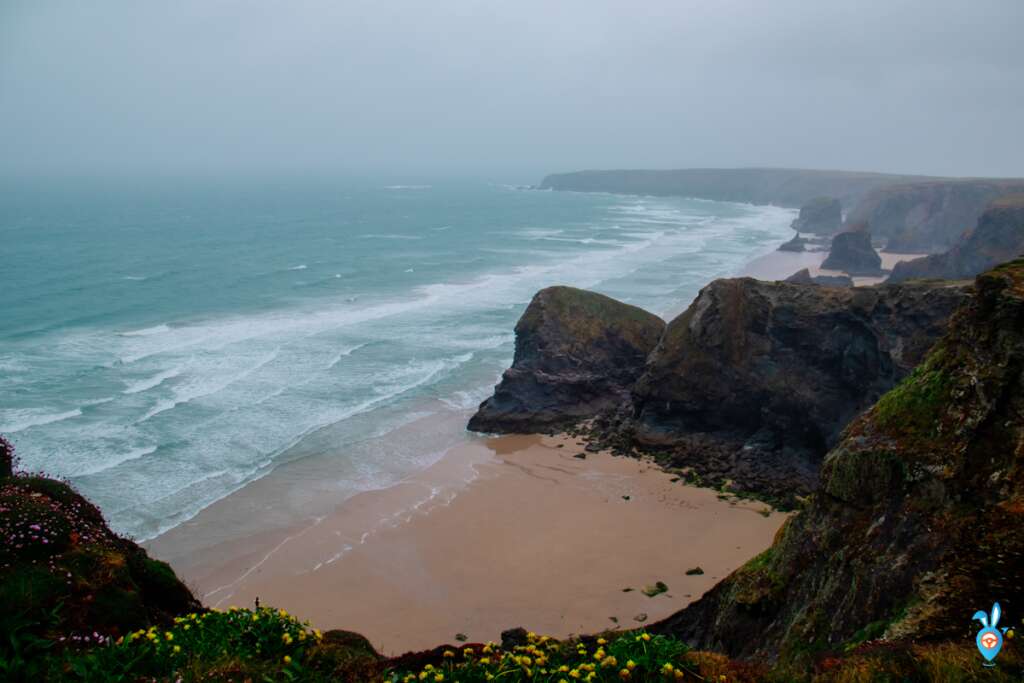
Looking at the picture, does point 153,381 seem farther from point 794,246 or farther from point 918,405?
point 794,246

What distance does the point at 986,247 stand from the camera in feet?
185

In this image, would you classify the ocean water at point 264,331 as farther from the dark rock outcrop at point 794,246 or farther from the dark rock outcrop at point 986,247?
the dark rock outcrop at point 986,247

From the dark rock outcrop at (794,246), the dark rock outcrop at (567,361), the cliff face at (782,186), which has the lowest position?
the dark rock outcrop at (567,361)

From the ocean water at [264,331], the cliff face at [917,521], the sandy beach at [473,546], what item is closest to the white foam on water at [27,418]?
the ocean water at [264,331]

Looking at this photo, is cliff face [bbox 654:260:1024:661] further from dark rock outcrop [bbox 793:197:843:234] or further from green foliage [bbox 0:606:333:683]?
dark rock outcrop [bbox 793:197:843:234]

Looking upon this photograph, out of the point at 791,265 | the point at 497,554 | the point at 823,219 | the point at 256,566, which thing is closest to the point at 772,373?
the point at 497,554

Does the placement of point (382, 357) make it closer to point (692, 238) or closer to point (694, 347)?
point (694, 347)

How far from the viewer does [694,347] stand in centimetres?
2920

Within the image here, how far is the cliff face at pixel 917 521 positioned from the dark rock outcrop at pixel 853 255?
2522 inches

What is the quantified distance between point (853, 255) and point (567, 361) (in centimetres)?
4941

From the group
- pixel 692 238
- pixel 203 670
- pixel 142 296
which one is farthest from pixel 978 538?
pixel 692 238

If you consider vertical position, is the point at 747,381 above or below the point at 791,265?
below

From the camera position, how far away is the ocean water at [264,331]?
2916cm

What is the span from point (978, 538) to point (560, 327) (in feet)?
83.7
